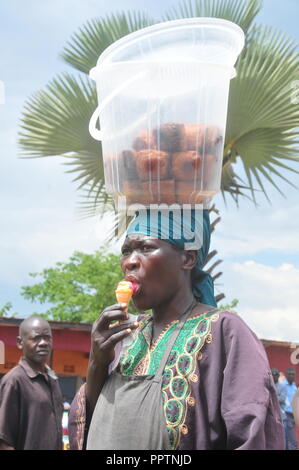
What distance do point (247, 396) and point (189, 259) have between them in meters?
0.56

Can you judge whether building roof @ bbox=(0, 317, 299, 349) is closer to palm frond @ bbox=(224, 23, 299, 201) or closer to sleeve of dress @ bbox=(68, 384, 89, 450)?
palm frond @ bbox=(224, 23, 299, 201)

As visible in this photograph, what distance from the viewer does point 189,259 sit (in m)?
2.37

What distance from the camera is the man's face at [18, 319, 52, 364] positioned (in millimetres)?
4645

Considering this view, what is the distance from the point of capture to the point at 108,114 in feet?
8.05

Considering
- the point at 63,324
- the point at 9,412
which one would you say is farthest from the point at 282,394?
the point at 9,412

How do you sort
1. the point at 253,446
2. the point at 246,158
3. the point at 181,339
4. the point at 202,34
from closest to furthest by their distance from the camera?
the point at 253,446, the point at 181,339, the point at 202,34, the point at 246,158

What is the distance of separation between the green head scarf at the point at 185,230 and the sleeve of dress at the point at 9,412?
2246 millimetres

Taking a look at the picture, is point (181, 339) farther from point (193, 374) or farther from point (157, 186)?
point (157, 186)

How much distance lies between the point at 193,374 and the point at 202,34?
47.3 inches

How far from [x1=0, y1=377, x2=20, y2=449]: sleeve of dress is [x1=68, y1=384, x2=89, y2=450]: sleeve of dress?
6.23 ft

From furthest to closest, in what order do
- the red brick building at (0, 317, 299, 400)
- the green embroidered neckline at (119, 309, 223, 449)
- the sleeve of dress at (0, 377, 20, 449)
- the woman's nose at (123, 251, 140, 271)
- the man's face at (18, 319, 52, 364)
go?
the red brick building at (0, 317, 299, 400) → the man's face at (18, 319, 52, 364) → the sleeve of dress at (0, 377, 20, 449) → the woman's nose at (123, 251, 140, 271) → the green embroidered neckline at (119, 309, 223, 449)

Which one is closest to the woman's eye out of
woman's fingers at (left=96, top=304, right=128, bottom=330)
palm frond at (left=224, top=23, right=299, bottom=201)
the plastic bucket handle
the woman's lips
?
the woman's lips

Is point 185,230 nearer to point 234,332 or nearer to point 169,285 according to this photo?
point 169,285
